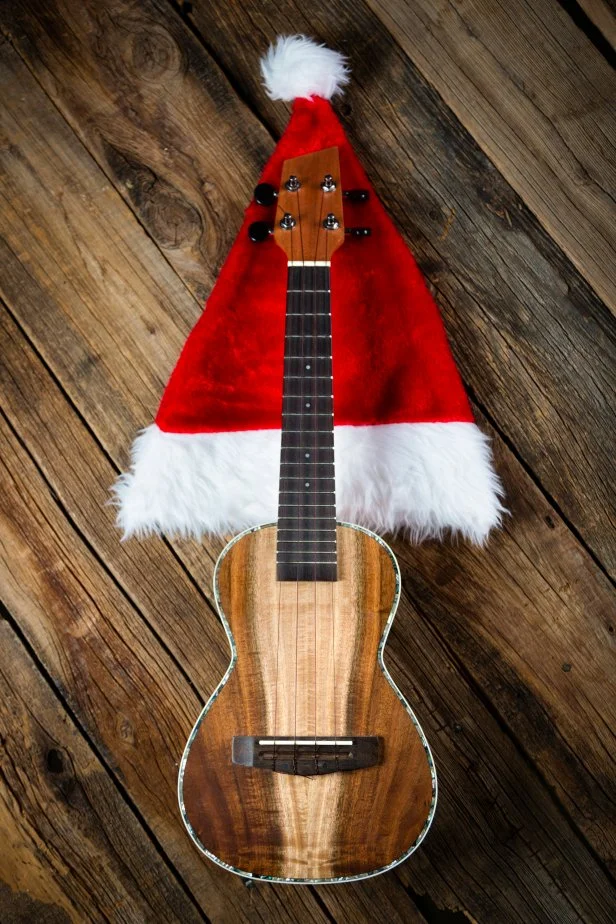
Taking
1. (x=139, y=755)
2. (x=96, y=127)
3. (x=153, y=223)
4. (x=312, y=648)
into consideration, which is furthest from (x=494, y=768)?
(x=96, y=127)

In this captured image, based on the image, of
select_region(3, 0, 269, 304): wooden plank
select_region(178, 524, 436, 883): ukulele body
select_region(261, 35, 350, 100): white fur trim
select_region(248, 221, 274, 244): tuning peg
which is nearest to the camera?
select_region(178, 524, 436, 883): ukulele body

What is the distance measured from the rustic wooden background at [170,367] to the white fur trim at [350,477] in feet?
0.41

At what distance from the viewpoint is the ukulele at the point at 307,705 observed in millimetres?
975

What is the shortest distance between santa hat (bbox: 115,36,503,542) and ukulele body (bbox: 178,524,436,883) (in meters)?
0.17

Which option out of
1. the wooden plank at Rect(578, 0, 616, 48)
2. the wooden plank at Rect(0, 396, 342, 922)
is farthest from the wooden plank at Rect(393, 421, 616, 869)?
the wooden plank at Rect(578, 0, 616, 48)

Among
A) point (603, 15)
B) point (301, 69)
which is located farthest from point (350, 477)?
point (603, 15)

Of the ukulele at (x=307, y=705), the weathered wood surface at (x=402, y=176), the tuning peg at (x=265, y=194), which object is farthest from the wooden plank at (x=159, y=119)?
the ukulele at (x=307, y=705)

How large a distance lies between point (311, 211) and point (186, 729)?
97 cm

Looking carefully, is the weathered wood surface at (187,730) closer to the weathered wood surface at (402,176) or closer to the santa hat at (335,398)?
the santa hat at (335,398)

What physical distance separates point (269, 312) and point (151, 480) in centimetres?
37

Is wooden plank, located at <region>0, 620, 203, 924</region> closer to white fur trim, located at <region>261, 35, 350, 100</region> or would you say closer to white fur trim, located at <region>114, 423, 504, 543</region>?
white fur trim, located at <region>114, 423, 504, 543</region>

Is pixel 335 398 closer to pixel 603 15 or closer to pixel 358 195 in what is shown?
pixel 358 195

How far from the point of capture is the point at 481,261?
129 cm

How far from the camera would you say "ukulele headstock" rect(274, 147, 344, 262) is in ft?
3.60
